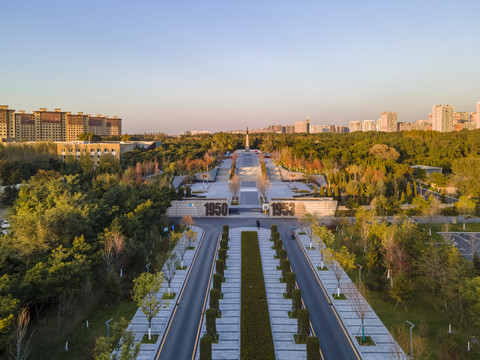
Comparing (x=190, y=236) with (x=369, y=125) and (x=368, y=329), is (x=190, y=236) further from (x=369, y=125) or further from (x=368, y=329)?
(x=369, y=125)

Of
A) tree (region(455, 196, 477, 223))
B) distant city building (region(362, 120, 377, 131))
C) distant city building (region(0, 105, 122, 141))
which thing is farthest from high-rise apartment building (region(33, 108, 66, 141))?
distant city building (region(362, 120, 377, 131))

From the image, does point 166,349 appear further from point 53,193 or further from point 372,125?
point 372,125

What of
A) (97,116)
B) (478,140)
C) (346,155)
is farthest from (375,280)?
(97,116)

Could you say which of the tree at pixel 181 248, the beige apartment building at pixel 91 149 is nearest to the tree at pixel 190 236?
the tree at pixel 181 248

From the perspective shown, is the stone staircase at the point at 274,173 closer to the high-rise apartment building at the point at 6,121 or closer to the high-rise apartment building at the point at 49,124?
the high-rise apartment building at the point at 49,124

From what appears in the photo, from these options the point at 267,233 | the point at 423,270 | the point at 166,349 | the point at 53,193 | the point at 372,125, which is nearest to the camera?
the point at 166,349

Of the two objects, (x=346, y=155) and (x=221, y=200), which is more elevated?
(x=346, y=155)
